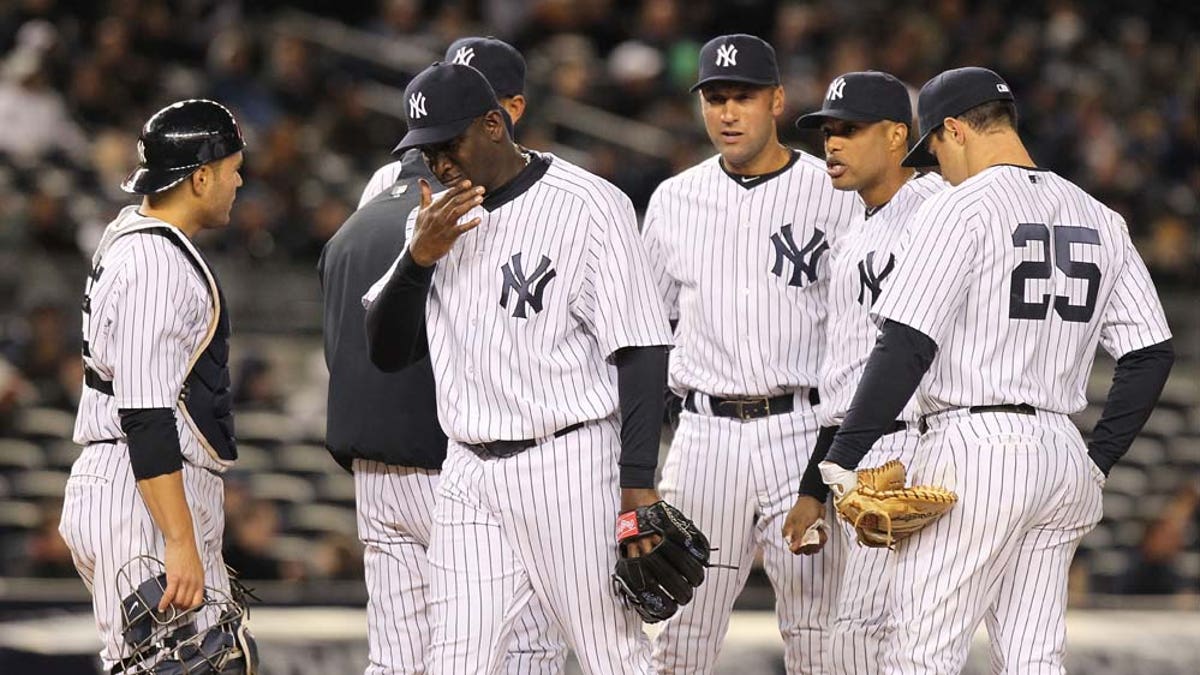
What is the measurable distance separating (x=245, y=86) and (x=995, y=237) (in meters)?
8.67

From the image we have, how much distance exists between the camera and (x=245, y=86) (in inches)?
496

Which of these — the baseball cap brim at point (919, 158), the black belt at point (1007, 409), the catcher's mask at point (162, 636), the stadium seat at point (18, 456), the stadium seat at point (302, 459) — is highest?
the baseball cap brim at point (919, 158)

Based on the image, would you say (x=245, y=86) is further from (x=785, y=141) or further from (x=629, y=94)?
(x=785, y=141)

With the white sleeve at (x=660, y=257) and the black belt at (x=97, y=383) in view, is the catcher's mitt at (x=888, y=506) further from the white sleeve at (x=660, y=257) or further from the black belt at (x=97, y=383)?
the black belt at (x=97, y=383)

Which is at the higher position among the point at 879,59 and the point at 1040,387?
the point at 879,59

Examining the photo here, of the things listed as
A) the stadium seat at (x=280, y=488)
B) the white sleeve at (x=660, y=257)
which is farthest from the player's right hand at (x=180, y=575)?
the stadium seat at (x=280, y=488)

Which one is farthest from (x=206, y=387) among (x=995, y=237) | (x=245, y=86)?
(x=245, y=86)

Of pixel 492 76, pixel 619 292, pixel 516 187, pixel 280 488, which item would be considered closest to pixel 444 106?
pixel 516 187

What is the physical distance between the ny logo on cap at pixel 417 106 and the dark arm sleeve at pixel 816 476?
160 centimetres

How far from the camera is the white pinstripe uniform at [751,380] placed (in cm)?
574

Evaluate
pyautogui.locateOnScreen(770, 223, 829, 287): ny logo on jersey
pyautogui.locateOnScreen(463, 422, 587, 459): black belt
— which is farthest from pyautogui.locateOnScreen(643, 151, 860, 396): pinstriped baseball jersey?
pyautogui.locateOnScreen(463, 422, 587, 459): black belt

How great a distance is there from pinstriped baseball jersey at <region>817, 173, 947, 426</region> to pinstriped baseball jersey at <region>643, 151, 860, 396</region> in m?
0.09

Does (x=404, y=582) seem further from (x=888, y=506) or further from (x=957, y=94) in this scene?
(x=957, y=94)

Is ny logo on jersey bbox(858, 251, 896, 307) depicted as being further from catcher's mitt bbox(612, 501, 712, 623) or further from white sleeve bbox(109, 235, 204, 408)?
white sleeve bbox(109, 235, 204, 408)
